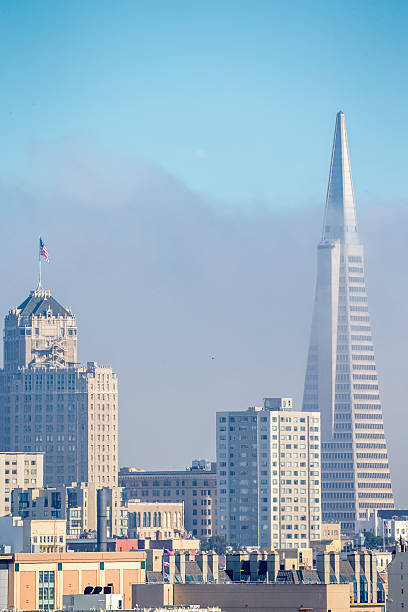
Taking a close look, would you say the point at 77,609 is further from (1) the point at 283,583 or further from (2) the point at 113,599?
(1) the point at 283,583

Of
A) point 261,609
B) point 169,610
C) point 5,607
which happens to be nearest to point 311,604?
point 261,609

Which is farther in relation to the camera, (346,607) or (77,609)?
(346,607)

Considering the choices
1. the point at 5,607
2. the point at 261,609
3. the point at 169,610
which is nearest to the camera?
the point at 169,610

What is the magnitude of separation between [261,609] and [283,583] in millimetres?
4301

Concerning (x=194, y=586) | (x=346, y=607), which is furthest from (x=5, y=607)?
(x=346, y=607)

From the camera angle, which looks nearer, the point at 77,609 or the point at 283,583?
the point at 77,609

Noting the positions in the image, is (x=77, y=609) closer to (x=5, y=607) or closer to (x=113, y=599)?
(x=113, y=599)

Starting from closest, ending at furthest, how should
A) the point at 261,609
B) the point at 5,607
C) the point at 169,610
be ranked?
the point at 169,610
the point at 261,609
the point at 5,607

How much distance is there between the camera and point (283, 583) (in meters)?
182

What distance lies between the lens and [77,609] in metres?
169

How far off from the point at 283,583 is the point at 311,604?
13.7ft

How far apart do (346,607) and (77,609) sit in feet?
85.4

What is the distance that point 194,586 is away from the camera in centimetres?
18788

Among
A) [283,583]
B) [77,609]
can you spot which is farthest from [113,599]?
[283,583]
